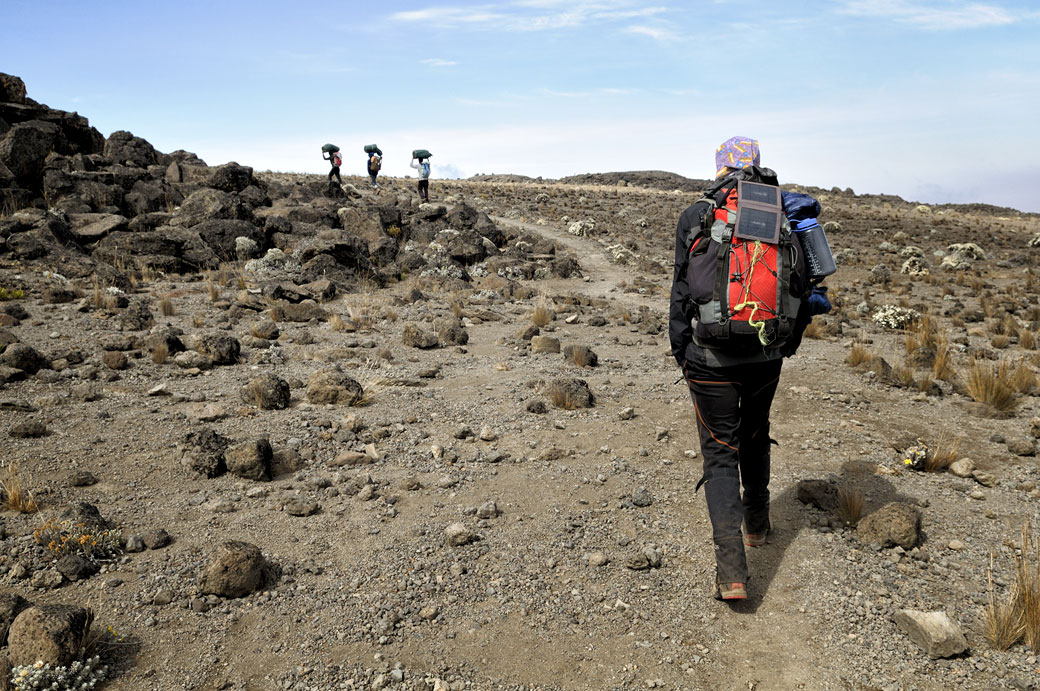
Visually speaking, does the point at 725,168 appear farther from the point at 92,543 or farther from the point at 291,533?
the point at 92,543

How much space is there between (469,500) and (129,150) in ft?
80.8

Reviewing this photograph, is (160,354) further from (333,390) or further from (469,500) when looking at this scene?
(469,500)

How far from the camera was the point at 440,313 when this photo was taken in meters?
12.6

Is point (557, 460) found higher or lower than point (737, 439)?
lower

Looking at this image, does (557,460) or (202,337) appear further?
(202,337)

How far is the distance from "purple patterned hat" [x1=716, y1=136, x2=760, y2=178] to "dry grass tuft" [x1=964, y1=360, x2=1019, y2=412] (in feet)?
15.8

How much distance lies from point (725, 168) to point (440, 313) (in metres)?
9.23

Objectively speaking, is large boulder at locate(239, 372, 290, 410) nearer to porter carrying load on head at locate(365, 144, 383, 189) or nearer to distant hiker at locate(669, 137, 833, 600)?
distant hiker at locate(669, 137, 833, 600)

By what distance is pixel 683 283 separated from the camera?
3506 millimetres

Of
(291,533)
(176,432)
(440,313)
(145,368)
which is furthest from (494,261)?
(291,533)

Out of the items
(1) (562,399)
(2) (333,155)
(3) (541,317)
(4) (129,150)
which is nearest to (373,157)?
(2) (333,155)

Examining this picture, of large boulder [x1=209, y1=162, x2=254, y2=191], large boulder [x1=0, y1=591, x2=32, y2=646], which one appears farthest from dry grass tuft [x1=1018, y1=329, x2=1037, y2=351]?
large boulder [x1=209, y1=162, x2=254, y2=191]

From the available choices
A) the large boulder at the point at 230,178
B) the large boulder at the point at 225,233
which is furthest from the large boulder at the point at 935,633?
the large boulder at the point at 230,178

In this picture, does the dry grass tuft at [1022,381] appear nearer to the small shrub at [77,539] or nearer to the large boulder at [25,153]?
the small shrub at [77,539]
